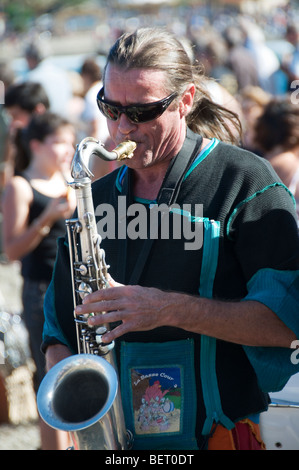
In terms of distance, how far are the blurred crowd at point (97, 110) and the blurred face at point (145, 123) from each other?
44 centimetres

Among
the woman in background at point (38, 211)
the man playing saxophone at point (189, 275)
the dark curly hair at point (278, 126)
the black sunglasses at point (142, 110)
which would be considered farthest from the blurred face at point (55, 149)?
the black sunglasses at point (142, 110)

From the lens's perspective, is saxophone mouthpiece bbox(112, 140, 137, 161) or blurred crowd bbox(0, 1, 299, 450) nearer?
saxophone mouthpiece bbox(112, 140, 137, 161)

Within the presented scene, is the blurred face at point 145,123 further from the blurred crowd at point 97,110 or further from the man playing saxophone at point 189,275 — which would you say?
the blurred crowd at point 97,110

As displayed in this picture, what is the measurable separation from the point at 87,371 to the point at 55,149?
231 cm

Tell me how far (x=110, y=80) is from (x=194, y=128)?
0.46 metres

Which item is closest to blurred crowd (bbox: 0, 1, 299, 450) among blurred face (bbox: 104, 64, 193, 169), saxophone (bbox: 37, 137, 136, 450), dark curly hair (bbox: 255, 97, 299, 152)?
dark curly hair (bbox: 255, 97, 299, 152)

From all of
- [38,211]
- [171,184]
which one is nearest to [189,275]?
[171,184]

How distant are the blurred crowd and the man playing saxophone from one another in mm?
459

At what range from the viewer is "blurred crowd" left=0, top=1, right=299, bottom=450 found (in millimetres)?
4070

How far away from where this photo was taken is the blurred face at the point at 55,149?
410cm

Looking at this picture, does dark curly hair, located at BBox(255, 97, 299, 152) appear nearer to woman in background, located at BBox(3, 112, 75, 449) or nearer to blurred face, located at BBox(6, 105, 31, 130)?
woman in background, located at BBox(3, 112, 75, 449)

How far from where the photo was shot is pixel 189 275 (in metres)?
2.04

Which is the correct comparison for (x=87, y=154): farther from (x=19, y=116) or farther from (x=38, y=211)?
(x=19, y=116)
